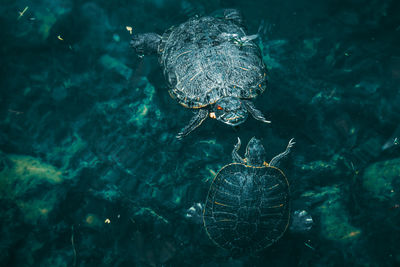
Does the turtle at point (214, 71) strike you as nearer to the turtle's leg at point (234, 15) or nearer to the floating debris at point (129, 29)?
the turtle's leg at point (234, 15)

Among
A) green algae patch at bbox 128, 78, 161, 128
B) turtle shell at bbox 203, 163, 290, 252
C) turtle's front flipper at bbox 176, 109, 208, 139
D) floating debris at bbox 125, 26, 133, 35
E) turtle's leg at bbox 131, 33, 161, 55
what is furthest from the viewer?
floating debris at bbox 125, 26, 133, 35

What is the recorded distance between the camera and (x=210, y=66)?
329 cm

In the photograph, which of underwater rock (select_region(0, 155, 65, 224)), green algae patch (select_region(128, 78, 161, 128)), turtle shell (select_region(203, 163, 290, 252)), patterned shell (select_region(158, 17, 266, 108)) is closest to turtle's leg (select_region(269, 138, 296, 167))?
turtle shell (select_region(203, 163, 290, 252))

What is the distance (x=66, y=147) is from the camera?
12.6 ft

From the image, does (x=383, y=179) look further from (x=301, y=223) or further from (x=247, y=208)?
(x=247, y=208)

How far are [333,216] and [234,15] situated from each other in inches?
160

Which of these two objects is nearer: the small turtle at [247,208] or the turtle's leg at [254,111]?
the small turtle at [247,208]

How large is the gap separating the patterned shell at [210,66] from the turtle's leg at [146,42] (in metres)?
0.56

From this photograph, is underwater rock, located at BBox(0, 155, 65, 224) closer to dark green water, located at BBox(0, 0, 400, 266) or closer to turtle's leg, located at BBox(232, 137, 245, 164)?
dark green water, located at BBox(0, 0, 400, 266)

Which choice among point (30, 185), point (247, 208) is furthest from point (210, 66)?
point (30, 185)

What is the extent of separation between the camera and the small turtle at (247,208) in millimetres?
3059

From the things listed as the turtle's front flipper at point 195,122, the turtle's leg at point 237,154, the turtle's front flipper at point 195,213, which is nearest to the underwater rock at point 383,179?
the turtle's leg at point 237,154

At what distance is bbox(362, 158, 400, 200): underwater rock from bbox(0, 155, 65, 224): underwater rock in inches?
204

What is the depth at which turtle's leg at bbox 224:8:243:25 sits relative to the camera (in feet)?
13.5
